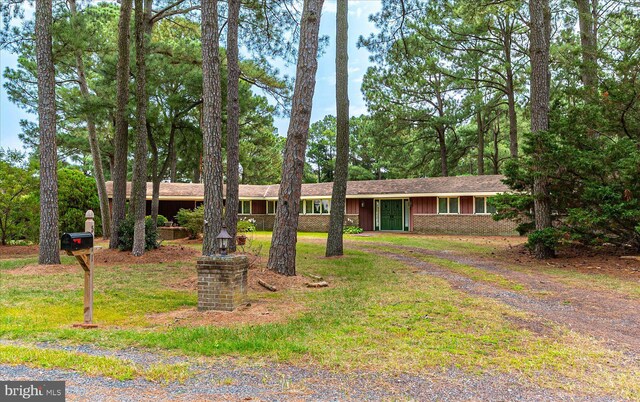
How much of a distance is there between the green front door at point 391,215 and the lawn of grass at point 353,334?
691 inches

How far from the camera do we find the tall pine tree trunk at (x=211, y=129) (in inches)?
291

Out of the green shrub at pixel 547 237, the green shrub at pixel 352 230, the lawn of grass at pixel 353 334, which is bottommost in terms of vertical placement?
the lawn of grass at pixel 353 334

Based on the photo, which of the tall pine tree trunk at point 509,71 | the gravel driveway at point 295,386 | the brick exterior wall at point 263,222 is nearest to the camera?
the gravel driveway at point 295,386

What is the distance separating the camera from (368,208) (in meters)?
25.5

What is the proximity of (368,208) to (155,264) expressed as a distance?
17.0 m

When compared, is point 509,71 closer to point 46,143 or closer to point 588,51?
point 588,51

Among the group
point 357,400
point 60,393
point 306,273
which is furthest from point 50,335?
point 306,273

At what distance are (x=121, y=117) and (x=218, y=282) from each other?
8827 millimetres

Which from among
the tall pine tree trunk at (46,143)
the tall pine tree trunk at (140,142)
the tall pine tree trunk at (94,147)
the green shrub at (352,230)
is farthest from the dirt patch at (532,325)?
the green shrub at (352,230)

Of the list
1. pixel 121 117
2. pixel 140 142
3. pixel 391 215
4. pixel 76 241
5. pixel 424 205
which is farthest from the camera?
pixel 391 215

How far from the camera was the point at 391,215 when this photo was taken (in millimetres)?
24859

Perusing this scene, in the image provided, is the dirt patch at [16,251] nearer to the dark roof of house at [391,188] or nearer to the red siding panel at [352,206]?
the dark roof of house at [391,188]

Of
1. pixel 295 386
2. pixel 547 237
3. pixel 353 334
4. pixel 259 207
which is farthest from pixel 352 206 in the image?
pixel 295 386

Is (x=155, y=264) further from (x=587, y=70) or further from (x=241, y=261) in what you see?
(x=587, y=70)
